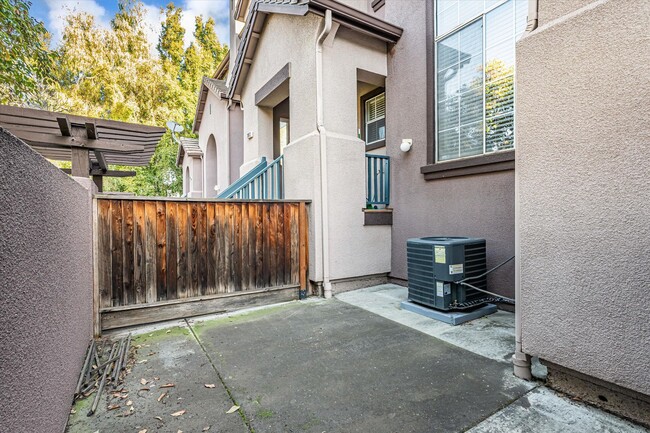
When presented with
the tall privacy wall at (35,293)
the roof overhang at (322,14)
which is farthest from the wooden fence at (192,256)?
the roof overhang at (322,14)

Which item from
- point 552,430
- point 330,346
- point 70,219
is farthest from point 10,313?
point 552,430

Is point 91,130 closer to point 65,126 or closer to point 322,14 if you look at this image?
point 65,126

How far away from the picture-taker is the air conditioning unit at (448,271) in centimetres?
353

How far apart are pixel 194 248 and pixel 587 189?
13.0 feet

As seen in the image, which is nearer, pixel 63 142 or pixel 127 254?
pixel 63 142

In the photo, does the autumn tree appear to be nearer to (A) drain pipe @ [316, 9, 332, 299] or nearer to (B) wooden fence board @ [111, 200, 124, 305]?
(B) wooden fence board @ [111, 200, 124, 305]

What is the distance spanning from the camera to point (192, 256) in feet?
13.1

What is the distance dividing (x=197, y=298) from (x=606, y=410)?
3.97 m

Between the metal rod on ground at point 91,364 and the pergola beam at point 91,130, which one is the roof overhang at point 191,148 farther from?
the metal rod on ground at point 91,364

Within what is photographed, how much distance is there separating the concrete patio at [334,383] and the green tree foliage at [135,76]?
1381 cm

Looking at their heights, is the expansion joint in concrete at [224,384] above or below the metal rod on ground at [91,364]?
below

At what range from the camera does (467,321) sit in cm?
354

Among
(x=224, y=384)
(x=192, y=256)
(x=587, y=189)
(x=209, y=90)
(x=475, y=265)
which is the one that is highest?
(x=209, y=90)

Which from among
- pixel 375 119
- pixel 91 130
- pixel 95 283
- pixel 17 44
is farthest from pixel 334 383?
pixel 17 44
